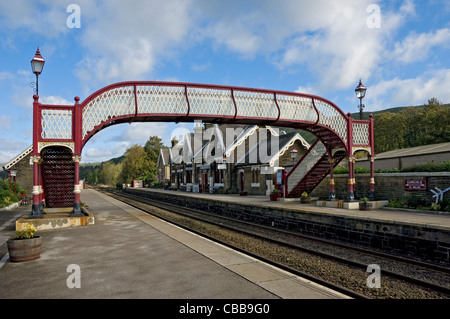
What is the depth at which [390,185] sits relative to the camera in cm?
1645

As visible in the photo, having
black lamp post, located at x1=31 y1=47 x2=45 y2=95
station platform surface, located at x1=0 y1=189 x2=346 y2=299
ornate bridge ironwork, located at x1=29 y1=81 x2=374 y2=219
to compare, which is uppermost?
black lamp post, located at x1=31 y1=47 x2=45 y2=95

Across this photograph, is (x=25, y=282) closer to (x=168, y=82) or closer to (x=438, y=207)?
(x=168, y=82)

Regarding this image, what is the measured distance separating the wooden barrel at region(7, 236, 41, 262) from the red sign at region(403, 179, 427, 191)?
15.2 metres

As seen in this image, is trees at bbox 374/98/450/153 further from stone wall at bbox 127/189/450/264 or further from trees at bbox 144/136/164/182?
trees at bbox 144/136/164/182

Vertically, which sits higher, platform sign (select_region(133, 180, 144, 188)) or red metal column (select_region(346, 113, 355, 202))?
red metal column (select_region(346, 113, 355, 202))

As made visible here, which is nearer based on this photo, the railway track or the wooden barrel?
the railway track

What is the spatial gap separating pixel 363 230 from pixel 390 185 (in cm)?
622

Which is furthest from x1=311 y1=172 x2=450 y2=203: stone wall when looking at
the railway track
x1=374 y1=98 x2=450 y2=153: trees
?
x1=374 y1=98 x2=450 y2=153: trees

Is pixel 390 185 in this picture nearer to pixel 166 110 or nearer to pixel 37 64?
pixel 166 110

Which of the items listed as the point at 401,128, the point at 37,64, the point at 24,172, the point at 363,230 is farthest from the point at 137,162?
the point at 363,230

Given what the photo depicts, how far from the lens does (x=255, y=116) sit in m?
14.7

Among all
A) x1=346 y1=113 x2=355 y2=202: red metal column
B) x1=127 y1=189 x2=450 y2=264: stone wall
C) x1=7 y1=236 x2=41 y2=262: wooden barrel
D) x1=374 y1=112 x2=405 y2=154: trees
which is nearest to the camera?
x1=7 y1=236 x2=41 y2=262: wooden barrel

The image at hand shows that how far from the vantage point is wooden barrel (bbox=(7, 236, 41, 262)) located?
7578mm

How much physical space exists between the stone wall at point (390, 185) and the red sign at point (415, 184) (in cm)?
13
